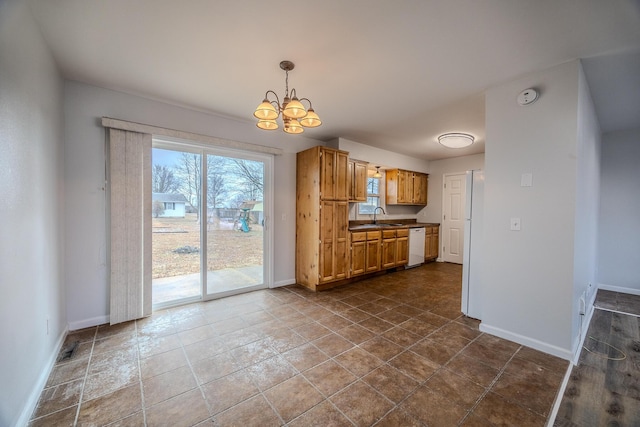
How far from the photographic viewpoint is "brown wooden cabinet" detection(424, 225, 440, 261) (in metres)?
5.89

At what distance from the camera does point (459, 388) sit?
178cm

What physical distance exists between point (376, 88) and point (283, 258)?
2828 millimetres

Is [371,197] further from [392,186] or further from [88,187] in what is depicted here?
[88,187]

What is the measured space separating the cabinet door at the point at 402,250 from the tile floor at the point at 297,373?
78.8 inches

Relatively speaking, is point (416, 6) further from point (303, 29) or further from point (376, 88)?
point (376, 88)

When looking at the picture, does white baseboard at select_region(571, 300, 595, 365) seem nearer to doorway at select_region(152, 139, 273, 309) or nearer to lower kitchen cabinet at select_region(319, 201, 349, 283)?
lower kitchen cabinet at select_region(319, 201, 349, 283)

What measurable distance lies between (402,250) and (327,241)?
2.02 meters

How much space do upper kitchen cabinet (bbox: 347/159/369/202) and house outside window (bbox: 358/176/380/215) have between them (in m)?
0.68

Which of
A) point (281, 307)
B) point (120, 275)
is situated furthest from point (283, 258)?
point (120, 275)

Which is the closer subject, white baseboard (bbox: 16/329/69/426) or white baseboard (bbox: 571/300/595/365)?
white baseboard (bbox: 16/329/69/426)

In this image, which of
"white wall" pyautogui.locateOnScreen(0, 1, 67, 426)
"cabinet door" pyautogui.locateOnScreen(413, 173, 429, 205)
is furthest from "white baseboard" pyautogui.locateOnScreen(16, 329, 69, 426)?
"cabinet door" pyautogui.locateOnScreen(413, 173, 429, 205)

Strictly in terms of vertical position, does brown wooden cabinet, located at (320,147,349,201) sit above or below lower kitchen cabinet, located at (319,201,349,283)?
above

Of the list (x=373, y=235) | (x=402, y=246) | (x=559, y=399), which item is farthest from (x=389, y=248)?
(x=559, y=399)

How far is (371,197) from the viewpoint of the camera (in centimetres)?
571
